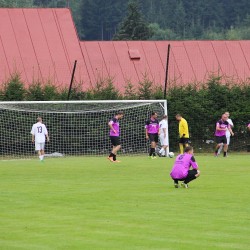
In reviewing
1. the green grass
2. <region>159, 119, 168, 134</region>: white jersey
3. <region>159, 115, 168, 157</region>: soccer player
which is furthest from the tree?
the green grass

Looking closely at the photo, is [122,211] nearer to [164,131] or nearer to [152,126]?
[152,126]

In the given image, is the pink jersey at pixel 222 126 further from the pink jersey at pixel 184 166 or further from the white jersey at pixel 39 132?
the pink jersey at pixel 184 166

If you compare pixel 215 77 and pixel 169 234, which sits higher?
pixel 215 77

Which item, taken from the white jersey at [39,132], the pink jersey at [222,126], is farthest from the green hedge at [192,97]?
the white jersey at [39,132]

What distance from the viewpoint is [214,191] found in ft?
71.6

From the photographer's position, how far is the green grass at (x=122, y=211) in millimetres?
13805

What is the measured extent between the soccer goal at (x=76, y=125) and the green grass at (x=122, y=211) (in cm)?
1317

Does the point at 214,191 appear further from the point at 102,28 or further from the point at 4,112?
the point at 102,28

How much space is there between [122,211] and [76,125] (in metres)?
26.2

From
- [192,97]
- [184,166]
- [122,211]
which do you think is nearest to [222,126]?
[192,97]

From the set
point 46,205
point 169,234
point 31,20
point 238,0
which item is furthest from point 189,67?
point 238,0

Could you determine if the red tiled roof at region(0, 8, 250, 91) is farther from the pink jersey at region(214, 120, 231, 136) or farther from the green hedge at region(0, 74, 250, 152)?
the pink jersey at region(214, 120, 231, 136)

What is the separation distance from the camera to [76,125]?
1716 inches

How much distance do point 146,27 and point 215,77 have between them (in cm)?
4483
